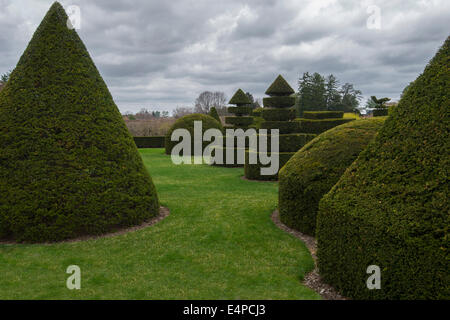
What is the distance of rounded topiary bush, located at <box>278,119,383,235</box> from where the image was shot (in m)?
7.25

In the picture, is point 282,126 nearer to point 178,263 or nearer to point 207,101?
point 178,263

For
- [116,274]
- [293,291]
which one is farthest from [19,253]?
[293,291]

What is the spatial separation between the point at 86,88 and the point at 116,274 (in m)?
4.45

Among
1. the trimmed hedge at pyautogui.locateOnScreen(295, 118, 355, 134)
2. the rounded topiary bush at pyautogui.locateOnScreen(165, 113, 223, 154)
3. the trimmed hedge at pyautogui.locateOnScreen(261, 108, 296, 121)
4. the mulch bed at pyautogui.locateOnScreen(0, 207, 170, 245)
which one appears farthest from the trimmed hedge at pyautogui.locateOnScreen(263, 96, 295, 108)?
the trimmed hedge at pyautogui.locateOnScreen(295, 118, 355, 134)

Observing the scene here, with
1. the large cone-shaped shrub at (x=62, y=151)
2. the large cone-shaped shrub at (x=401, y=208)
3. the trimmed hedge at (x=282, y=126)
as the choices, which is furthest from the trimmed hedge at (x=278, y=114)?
the large cone-shaped shrub at (x=401, y=208)

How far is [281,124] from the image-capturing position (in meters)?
16.8

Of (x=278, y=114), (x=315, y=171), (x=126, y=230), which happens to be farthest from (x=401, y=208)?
(x=278, y=114)

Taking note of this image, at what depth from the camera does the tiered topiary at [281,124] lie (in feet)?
51.0

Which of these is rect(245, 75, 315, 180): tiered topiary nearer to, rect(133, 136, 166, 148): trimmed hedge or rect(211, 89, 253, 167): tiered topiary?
rect(211, 89, 253, 167): tiered topiary

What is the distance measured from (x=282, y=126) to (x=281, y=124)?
12 centimetres

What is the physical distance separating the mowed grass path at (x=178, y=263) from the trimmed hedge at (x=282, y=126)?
840cm

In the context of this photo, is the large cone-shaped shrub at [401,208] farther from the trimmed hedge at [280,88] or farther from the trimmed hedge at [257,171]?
the trimmed hedge at [280,88]

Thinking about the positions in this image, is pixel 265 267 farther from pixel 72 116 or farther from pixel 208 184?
pixel 208 184
